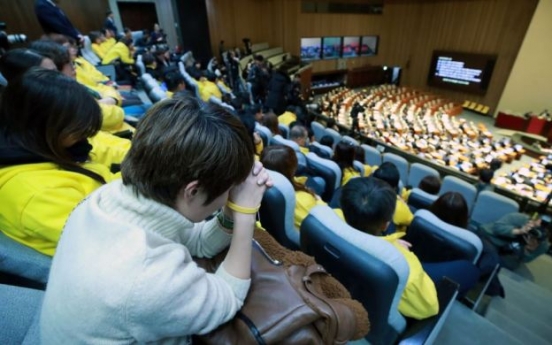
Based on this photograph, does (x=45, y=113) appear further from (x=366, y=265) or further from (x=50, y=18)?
(x=50, y=18)

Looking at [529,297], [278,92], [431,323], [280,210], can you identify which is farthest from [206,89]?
[529,297]

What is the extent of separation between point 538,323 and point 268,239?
8.10 feet

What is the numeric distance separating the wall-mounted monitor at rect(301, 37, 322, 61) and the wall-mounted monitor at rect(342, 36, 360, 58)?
1548 millimetres

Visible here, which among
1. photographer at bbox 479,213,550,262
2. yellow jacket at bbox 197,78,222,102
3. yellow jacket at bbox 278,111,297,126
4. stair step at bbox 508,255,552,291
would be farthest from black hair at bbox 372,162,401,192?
yellow jacket at bbox 197,78,222,102

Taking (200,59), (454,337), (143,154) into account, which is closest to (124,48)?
(200,59)

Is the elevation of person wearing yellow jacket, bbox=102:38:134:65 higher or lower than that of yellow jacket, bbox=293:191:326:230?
higher

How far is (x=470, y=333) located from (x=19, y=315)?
2002 millimetres

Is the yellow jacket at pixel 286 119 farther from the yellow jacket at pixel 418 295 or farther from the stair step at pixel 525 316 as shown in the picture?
the yellow jacket at pixel 418 295

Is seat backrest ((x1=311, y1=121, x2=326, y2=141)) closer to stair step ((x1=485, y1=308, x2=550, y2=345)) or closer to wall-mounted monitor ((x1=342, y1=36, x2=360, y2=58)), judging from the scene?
stair step ((x1=485, y1=308, x2=550, y2=345))

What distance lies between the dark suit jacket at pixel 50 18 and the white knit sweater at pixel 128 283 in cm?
380

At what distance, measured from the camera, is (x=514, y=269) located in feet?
8.64

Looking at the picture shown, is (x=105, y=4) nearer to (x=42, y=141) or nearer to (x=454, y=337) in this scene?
(x=42, y=141)

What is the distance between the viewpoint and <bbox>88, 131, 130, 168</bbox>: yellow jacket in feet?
4.36

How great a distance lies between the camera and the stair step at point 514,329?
5.61ft
